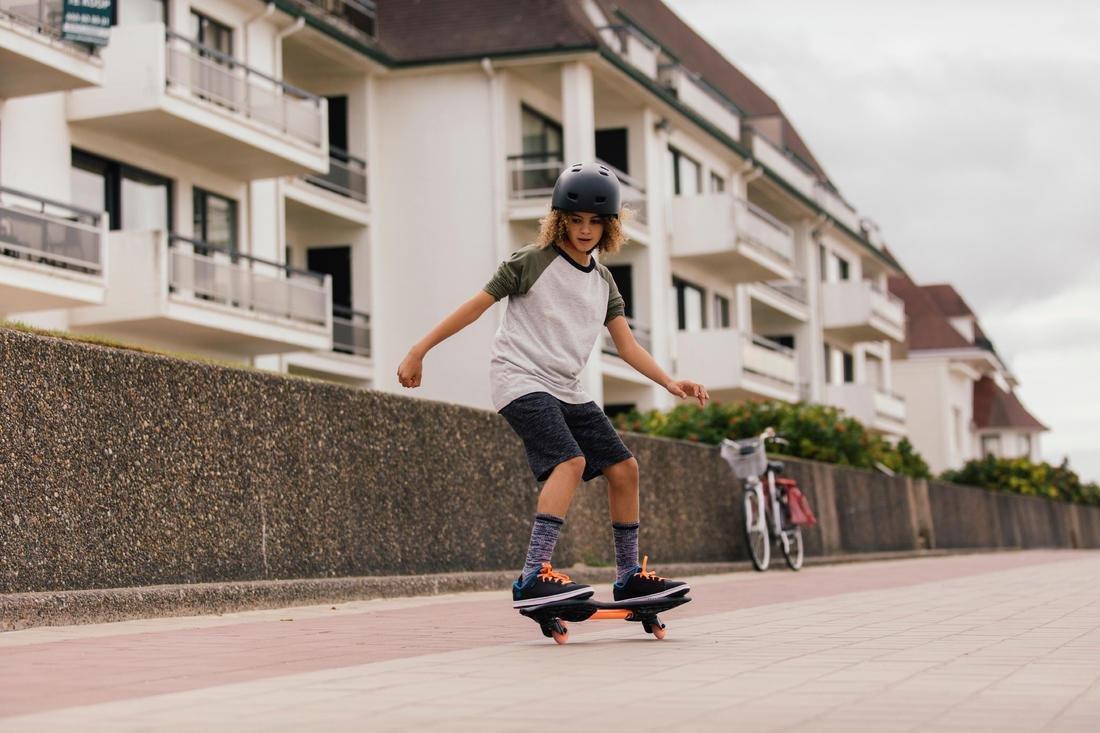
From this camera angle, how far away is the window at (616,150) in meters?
36.8

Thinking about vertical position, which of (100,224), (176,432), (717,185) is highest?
(717,185)

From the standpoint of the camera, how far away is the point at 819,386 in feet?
161

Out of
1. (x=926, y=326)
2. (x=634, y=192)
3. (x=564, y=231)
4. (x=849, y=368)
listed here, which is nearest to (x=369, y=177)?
(x=634, y=192)

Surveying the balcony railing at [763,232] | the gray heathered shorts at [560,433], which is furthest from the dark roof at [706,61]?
the gray heathered shorts at [560,433]

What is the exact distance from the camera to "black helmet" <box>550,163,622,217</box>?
754 centimetres

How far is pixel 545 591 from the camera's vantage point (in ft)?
24.2

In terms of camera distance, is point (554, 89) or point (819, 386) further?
point (819, 386)

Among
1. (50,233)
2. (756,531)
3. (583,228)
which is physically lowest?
(756,531)

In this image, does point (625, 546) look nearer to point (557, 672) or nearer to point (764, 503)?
point (557, 672)

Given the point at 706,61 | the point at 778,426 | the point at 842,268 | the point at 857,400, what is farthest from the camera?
the point at 842,268

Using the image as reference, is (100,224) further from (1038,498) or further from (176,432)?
(1038,498)

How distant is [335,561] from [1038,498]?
143ft

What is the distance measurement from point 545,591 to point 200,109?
63.1ft

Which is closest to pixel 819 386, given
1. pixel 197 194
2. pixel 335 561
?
pixel 197 194
